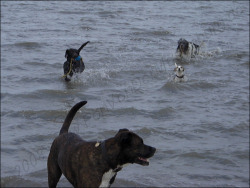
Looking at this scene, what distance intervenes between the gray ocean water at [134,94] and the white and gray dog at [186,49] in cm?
20

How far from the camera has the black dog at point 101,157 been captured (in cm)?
509

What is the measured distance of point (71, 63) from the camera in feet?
41.4

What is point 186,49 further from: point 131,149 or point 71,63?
point 131,149

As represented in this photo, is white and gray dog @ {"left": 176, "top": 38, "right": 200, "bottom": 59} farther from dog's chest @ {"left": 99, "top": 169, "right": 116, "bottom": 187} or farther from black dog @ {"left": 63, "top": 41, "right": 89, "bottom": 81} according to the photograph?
dog's chest @ {"left": 99, "top": 169, "right": 116, "bottom": 187}

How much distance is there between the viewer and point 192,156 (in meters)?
8.34

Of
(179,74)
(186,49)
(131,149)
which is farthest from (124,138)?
(186,49)

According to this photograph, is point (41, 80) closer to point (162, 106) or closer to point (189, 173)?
point (162, 106)

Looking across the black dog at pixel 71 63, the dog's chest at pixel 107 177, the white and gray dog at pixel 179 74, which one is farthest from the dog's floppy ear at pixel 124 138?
the white and gray dog at pixel 179 74

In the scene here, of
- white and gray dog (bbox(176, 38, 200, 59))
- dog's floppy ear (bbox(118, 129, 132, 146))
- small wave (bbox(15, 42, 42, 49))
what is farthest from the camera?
small wave (bbox(15, 42, 42, 49))

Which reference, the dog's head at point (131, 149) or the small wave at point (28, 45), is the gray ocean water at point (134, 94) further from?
the dog's head at point (131, 149)

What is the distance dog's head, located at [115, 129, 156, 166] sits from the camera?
5.05 m

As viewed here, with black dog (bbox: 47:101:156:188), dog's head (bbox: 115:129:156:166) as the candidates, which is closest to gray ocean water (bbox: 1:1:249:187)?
black dog (bbox: 47:101:156:188)

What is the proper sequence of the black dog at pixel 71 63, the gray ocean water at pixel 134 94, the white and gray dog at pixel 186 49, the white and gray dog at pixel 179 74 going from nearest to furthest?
the gray ocean water at pixel 134 94 → the black dog at pixel 71 63 → the white and gray dog at pixel 179 74 → the white and gray dog at pixel 186 49

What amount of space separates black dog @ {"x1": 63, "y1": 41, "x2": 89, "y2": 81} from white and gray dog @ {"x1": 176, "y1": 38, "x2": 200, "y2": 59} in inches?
168
